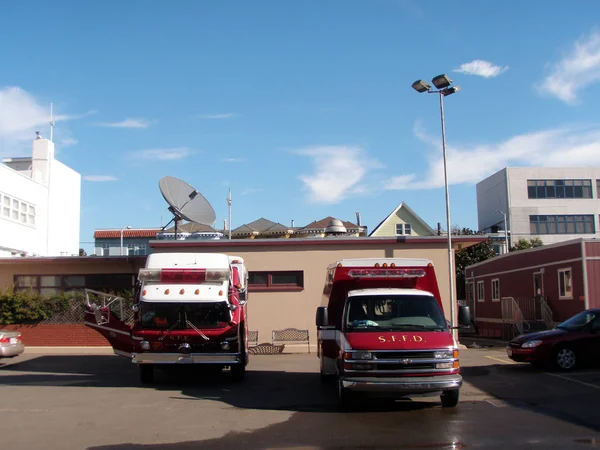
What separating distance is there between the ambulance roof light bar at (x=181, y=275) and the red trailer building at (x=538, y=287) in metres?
15.3

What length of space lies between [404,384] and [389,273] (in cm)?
309

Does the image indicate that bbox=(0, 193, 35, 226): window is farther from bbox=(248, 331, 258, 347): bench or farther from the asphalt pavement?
the asphalt pavement

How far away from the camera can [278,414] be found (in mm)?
10461

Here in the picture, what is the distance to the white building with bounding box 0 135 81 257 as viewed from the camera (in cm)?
3566

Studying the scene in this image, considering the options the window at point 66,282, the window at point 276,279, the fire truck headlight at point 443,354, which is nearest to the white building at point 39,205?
the window at point 66,282

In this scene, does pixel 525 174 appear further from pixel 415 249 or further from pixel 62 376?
pixel 62 376

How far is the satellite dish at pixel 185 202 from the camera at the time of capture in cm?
2256

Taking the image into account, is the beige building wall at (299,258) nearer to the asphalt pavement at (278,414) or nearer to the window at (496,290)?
the asphalt pavement at (278,414)

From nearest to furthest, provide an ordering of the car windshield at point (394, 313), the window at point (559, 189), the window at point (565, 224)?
the car windshield at point (394, 313) < the window at point (565, 224) < the window at point (559, 189)

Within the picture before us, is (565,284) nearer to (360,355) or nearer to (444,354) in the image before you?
(444,354)

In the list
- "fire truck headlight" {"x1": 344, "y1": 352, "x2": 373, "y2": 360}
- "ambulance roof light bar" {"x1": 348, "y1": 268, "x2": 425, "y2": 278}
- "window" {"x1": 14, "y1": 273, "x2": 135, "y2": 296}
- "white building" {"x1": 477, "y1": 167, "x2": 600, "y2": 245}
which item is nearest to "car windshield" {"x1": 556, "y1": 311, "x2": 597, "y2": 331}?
"ambulance roof light bar" {"x1": 348, "y1": 268, "x2": 425, "y2": 278}

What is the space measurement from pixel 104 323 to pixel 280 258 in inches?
339

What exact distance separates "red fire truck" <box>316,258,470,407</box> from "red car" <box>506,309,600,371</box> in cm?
440

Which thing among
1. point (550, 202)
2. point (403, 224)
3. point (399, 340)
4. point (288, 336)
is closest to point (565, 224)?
point (550, 202)
